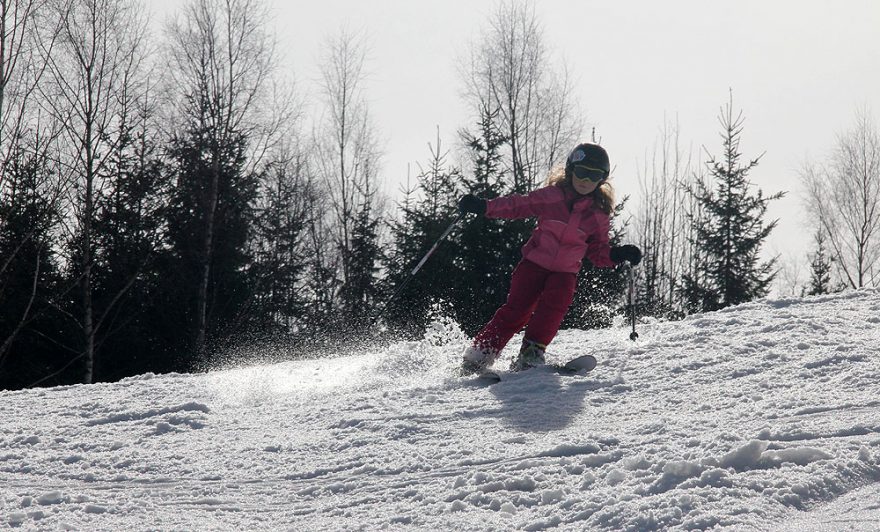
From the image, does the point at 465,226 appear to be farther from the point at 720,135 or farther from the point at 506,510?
the point at 506,510

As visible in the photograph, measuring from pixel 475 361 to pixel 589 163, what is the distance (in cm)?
146

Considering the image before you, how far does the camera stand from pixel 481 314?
15773 millimetres

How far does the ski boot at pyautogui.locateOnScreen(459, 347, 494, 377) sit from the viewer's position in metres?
5.20

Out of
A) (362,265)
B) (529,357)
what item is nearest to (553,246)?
(529,357)

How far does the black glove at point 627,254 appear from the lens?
5.27 metres

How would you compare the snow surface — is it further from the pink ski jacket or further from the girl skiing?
the pink ski jacket

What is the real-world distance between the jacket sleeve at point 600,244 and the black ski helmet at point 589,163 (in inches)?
10.8

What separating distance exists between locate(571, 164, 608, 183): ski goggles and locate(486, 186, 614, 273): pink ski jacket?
0.38 feet

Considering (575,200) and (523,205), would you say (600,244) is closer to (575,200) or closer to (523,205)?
(575,200)

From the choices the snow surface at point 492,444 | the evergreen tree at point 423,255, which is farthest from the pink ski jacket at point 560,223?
the evergreen tree at point 423,255

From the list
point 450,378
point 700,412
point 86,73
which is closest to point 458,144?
point 86,73

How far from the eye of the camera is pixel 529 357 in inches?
204

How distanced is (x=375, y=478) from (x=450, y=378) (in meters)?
1.74

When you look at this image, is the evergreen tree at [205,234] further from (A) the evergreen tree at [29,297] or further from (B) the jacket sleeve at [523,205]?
(B) the jacket sleeve at [523,205]
